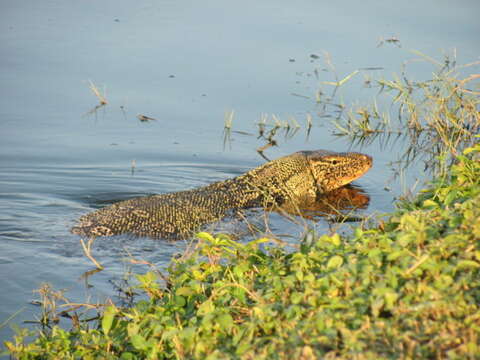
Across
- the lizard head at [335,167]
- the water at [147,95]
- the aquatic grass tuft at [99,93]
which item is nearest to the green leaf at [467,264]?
the water at [147,95]

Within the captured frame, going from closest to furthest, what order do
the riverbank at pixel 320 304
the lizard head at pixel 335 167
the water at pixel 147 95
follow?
the riverbank at pixel 320 304 < the water at pixel 147 95 < the lizard head at pixel 335 167

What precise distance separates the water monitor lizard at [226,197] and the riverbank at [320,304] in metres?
2.25

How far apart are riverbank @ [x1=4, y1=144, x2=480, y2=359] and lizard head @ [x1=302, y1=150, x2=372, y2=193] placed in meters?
4.19

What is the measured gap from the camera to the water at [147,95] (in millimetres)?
7383

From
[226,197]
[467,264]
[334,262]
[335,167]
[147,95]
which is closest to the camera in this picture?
[467,264]

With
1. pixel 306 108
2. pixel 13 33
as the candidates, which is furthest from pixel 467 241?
pixel 13 33

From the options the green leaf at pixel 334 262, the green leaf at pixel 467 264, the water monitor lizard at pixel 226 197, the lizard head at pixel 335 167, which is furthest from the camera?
the lizard head at pixel 335 167

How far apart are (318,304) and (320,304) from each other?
0.04 feet

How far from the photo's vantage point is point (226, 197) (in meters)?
8.36

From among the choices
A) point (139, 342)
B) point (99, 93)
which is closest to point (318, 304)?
point (139, 342)

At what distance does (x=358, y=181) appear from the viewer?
32.8 feet

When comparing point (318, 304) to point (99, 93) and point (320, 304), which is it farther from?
point (99, 93)

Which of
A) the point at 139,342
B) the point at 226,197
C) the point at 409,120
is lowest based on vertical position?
the point at 139,342

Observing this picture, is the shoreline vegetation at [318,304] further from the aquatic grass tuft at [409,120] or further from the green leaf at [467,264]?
the aquatic grass tuft at [409,120]
